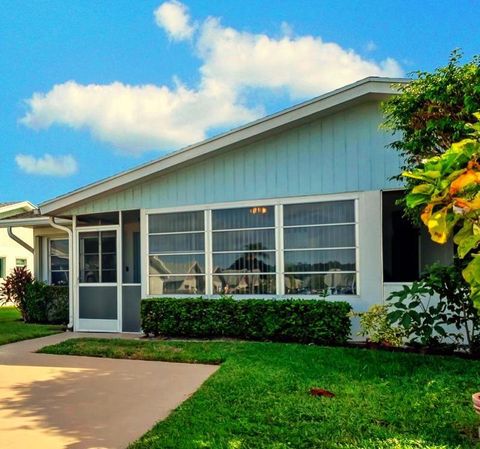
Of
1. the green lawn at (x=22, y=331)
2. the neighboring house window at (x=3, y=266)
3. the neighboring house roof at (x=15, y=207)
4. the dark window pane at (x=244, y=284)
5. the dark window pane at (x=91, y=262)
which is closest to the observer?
the dark window pane at (x=244, y=284)

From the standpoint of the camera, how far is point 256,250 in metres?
9.36

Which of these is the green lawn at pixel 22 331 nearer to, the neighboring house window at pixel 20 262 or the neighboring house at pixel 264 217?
the neighboring house at pixel 264 217

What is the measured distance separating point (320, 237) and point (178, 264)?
3226 millimetres

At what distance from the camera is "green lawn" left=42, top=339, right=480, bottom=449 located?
3.81m

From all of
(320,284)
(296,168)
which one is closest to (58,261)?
(296,168)

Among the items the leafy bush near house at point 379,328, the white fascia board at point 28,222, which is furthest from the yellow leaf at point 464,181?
the white fascia board at point 28,222

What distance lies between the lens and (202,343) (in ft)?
27.3

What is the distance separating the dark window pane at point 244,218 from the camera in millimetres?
9344

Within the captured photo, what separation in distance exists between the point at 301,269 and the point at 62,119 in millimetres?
19086

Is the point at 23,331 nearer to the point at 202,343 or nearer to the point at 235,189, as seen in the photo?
the point at 202,343

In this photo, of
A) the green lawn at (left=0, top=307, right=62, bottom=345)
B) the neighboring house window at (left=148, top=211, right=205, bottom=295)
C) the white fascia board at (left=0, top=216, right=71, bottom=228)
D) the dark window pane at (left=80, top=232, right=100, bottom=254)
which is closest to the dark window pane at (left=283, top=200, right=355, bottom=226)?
the neighboring house window at (left=148, top=211, right=205, bottom=295)

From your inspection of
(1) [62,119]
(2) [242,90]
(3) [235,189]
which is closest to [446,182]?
(3) [235,189]

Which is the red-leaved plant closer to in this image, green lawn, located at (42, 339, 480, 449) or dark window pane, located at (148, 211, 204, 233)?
dark window pane, located at (148, 211, 204, 233)

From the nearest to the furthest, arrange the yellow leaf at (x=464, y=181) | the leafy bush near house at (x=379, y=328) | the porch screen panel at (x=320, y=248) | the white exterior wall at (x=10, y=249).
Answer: the yellow leaf at (x=464, y=181) < the leafy bush near house at (x=379, y=328) < the porch screen panel at (x=320, y=248) < the white exterior wall at (x=10, y=249)
